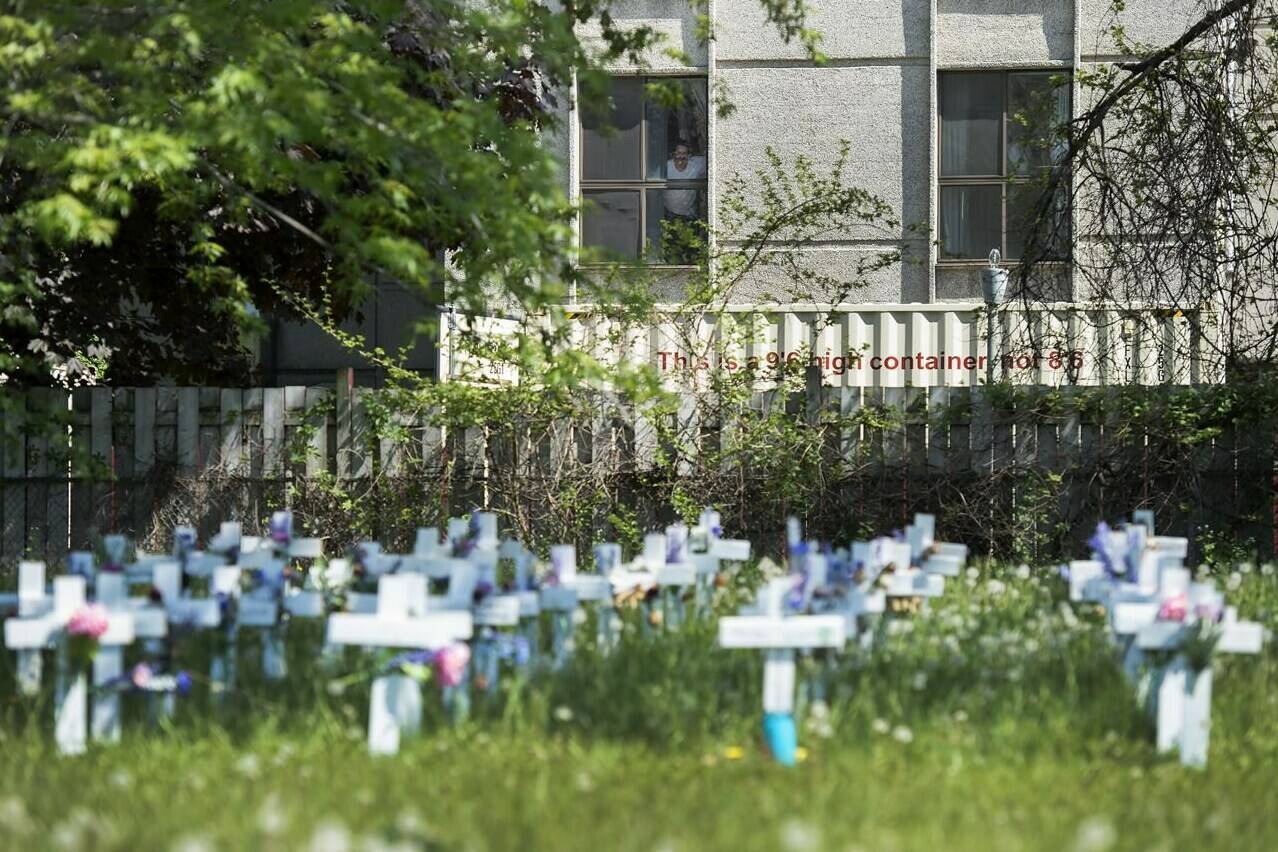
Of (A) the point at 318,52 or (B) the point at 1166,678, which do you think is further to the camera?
(A) the point at 318,52

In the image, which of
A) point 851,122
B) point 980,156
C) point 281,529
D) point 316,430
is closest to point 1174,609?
point 281,529

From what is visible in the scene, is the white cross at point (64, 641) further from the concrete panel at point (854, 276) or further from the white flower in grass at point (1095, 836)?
the concrete panel at point (854, 276)

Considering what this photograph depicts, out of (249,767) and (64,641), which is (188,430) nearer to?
(64,641)

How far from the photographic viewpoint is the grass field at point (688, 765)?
4055 mm

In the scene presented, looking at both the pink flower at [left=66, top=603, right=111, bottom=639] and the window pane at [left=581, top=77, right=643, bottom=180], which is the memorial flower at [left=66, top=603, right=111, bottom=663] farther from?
the window pane at [left=581, top=77, right=643, bottom=180]

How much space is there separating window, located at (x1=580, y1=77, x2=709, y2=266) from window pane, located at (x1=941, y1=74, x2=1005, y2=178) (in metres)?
2.30

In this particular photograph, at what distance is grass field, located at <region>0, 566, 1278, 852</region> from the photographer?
13.3 feet

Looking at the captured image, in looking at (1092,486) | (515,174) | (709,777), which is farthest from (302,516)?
(709,777)

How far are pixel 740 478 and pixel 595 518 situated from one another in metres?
0.96

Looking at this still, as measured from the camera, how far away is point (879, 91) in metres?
16.0

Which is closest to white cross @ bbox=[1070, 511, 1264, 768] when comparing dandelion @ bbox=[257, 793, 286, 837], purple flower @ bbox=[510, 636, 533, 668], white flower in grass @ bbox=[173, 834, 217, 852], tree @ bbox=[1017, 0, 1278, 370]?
purple flower @ bbox=[510, 636, 533, 668]

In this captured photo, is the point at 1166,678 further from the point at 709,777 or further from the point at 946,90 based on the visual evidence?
the point at 946,90

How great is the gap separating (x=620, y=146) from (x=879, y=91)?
8.22 feet

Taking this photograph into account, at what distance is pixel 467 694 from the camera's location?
556cm
